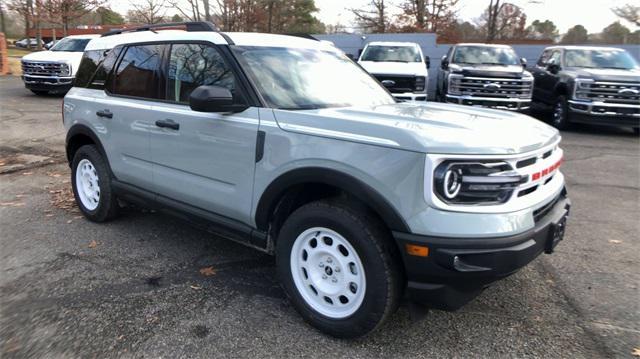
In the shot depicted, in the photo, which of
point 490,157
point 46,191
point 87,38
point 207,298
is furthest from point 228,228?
point 87,38

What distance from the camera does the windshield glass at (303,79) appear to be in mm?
3434

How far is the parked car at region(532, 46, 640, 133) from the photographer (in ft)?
35.7

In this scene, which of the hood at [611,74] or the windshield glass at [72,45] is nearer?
the hood at [611,74]

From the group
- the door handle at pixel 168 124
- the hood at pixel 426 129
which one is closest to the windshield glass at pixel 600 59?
the hood at pixel 426 129

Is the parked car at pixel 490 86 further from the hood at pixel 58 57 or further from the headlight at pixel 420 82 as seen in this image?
the hood at pixel 58 57

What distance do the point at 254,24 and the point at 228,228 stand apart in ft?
91.3

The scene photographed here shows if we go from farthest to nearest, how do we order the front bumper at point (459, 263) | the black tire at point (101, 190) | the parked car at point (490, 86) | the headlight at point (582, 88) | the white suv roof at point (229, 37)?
the parked car at point (490, 86) → the headlight at point (582, 88) → the black tire at point (101, 190) → the white suv roof at point (229, 37) → the front bumper at point (459, 263)

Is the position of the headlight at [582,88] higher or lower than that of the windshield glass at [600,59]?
lower

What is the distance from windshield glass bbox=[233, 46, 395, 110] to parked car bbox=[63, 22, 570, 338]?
0.01m

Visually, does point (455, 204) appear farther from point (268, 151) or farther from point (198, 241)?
point (198, 241)

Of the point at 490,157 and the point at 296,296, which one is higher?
the point at 490,157

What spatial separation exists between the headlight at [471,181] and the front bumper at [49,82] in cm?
1566

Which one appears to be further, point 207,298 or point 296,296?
point 207,298

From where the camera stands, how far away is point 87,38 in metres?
16.8
